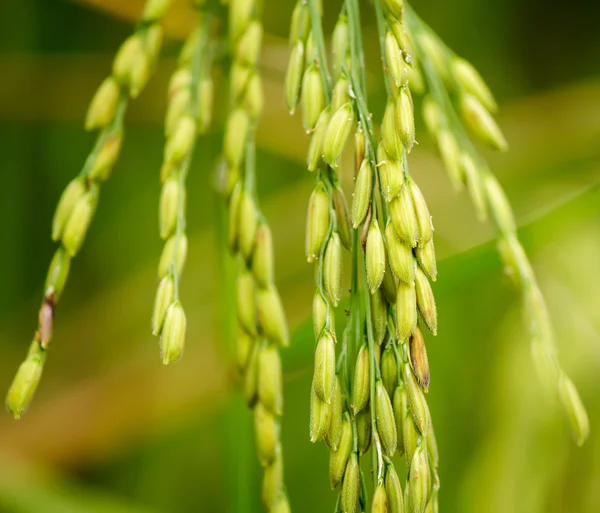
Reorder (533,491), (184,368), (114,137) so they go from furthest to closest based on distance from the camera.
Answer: (184,368), (533,491), (114,137)

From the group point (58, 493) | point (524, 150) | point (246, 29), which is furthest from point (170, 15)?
point (58, 493)

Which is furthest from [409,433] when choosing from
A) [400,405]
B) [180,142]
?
[180,142]

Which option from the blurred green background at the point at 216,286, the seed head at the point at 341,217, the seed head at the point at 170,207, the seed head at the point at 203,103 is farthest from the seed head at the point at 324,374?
the blurred green background at the point at 216,286

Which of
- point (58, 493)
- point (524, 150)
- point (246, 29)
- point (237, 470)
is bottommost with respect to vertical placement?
point (58, 493)

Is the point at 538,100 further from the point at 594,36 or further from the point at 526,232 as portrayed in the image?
the point at 526,232

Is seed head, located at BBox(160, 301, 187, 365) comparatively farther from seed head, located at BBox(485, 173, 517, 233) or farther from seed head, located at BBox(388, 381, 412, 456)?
seed head, located at BBox(485, 173, 517, 233)

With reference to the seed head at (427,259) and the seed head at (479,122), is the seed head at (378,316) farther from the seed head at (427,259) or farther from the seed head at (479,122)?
the seed head at (479,122)

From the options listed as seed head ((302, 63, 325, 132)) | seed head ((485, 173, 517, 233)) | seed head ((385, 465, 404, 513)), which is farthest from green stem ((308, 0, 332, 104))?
seed head ((385, 465, 404, 513))

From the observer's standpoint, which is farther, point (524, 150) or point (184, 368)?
point (524, 150)

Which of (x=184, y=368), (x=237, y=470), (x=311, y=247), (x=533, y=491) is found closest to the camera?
(x=311, y=247)
